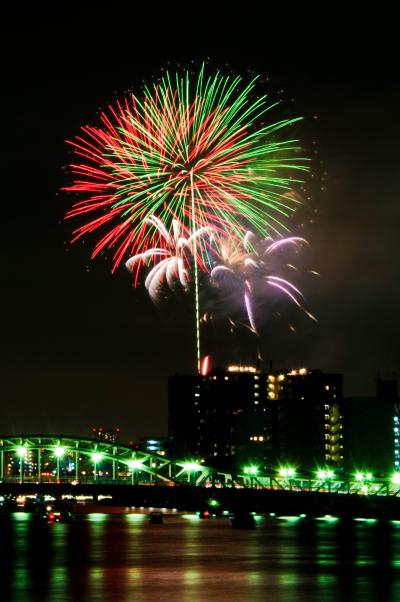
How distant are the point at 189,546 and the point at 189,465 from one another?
93.5 m

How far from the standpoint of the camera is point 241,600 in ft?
137

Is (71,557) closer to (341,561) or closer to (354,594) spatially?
(341,561)

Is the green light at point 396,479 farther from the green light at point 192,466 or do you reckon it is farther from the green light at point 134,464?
the green light at point 134,464

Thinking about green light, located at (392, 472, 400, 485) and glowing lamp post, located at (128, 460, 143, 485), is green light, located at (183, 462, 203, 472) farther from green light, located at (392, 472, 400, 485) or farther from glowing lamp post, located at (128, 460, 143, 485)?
green light, located at (392, 472, 400, 485)

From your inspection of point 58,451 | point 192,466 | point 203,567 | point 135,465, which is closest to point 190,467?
point 192,466

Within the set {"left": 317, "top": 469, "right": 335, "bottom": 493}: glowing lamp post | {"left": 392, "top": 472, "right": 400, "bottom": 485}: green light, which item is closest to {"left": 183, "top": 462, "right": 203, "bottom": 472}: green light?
{"left": 317, "top": 469, "right": 335, "bottom": 493}: glowing lamp post

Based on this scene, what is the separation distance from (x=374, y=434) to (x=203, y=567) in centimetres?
13712

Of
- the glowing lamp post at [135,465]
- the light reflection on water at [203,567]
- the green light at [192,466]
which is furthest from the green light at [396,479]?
the glowing lamp post at [135,465]

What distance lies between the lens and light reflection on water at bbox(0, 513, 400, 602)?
4469 cm

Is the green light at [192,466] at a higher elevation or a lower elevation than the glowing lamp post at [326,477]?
higher

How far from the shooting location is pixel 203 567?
5791cm

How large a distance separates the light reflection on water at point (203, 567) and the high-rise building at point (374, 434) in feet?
313

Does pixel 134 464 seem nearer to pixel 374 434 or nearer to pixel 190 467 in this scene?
pixel 190 467

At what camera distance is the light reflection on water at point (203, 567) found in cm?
4469
